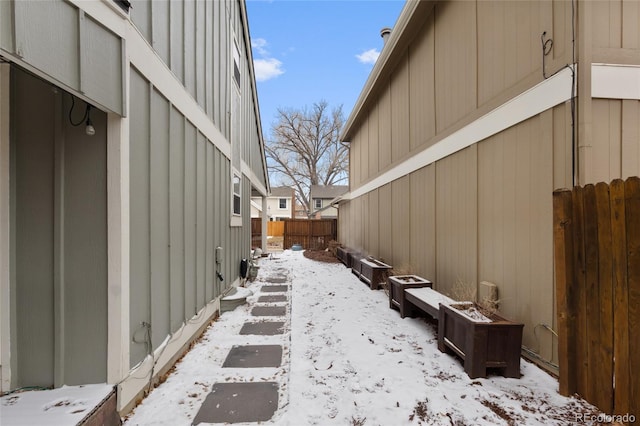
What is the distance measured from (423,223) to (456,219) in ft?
4.21

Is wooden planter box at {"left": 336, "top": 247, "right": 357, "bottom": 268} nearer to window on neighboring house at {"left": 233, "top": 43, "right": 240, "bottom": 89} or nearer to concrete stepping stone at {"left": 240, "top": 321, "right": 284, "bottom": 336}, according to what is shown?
concrete stepping stone at {"left": 240, "top": 321, "right": 284, "bottom": 336}

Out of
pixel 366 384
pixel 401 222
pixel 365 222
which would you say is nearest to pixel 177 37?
pixel 366 384

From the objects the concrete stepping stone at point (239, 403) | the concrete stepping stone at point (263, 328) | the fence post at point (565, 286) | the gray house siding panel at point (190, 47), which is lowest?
the concrete stepping stone at point (263, 328)

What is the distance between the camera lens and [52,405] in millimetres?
2062

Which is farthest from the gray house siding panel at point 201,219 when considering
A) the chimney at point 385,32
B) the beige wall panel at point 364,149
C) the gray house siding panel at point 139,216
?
the chimney at point 385,32

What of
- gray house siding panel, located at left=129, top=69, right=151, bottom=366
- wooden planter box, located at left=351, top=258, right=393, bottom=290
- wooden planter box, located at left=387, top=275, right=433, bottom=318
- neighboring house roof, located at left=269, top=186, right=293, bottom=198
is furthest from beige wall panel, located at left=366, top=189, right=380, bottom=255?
neighboring house roof, located at left=269, top=186, right=293, bottom=198

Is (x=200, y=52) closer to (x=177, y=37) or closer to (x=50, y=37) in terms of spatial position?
(x=177, y=37)

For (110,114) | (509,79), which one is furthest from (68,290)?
(509,79)

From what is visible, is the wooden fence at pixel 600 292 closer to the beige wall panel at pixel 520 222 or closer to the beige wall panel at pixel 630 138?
the beige wall panel at pixel 520 222

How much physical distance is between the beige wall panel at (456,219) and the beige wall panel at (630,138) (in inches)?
64.2

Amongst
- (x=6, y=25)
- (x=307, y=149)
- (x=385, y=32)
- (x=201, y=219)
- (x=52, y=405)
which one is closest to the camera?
(x=6, y=25)

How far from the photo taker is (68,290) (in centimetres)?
229

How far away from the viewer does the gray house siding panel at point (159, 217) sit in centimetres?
295

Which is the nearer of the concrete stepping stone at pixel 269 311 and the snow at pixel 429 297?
the snow at pixel 429 297
